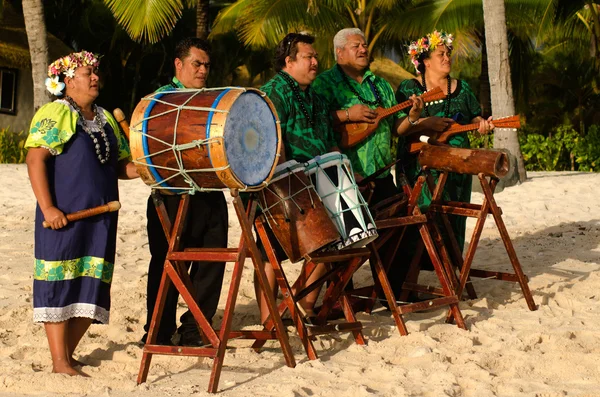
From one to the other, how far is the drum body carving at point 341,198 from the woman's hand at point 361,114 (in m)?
0.69

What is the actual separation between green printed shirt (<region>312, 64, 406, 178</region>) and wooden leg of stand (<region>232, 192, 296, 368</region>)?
1.49m

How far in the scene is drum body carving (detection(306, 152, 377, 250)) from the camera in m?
5.03

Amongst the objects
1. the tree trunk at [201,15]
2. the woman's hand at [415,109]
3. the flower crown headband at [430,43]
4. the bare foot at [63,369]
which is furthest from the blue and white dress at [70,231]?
the tree trunk at [201,15]

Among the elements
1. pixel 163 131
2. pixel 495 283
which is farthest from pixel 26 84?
pixel 163 131

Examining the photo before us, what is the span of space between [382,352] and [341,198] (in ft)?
2.87

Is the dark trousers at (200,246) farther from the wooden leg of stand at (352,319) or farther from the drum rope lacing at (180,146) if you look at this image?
the wooden leg of stand at (352,319)

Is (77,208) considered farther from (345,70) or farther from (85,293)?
(345,70)

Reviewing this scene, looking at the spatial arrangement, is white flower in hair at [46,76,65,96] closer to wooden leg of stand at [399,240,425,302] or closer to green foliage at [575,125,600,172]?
wooden leg of stand at [399,240,425,302]

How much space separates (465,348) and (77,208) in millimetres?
2244

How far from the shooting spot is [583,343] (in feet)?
17.3

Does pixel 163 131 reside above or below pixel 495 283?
above

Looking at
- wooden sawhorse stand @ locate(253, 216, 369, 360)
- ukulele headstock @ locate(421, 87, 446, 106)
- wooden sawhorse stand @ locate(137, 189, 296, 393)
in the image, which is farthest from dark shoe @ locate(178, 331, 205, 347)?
ukulele headstock @ locate(421, 87, 446, 106)

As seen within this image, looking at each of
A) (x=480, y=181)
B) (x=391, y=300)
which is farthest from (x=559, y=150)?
(x=391, y=300)

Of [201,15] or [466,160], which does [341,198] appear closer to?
[466,160]
